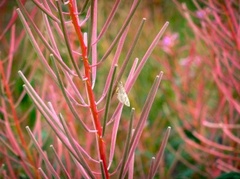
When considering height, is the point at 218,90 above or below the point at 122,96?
below

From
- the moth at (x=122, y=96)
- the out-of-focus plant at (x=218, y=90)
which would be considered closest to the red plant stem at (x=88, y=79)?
the moth at (x=122, y=96)

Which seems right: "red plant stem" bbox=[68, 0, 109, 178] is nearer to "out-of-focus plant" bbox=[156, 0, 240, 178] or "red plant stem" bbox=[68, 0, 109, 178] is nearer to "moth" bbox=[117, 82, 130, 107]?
"moth" bbox=[117, 82, 130, 107]

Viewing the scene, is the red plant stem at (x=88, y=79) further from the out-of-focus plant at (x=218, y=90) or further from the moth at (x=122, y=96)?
the out-of-focus plant at (x=218, y=90)

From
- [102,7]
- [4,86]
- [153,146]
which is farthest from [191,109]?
[102,7]

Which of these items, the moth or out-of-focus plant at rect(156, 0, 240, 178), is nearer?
the moth

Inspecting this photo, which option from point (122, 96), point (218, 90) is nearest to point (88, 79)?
point (122, 96)

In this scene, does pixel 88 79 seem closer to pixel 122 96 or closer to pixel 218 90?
pixel 122 96

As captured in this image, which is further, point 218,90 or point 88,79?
point 218,90

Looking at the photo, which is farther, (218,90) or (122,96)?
(218,90)

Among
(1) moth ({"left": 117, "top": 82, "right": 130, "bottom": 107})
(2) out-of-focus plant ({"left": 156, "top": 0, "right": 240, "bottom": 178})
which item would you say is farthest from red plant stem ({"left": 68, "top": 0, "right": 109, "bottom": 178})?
(2) out-of-focus plant ({"left": 156, "top": 0, "right": 240, "bottom": 178})

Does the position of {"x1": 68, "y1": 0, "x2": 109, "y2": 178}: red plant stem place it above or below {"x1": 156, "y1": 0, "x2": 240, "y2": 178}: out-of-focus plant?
above

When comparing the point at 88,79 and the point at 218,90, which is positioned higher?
the point at 88,79
